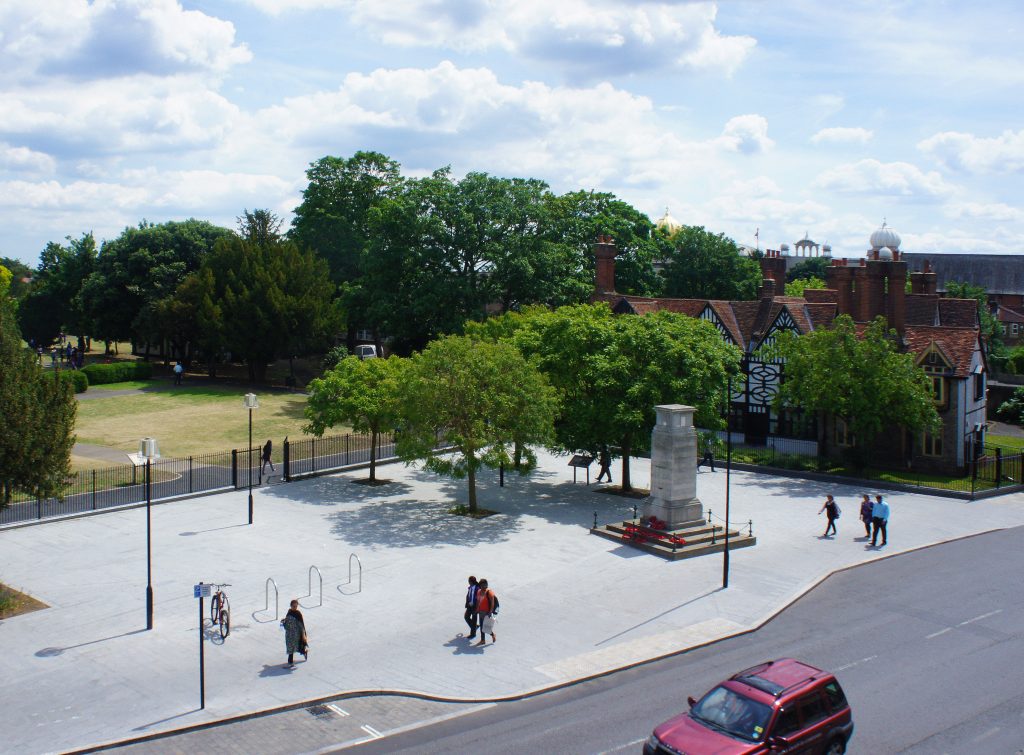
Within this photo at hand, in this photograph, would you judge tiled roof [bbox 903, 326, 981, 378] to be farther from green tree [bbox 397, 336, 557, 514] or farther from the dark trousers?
Result: green tree [bbox 397, 336, 557, 514]

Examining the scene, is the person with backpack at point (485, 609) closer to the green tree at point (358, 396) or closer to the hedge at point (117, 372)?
the green tree at point (358, 396)

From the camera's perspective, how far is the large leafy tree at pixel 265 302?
209ft

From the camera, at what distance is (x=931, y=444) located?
42188 millimetres

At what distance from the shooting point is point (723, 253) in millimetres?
81188

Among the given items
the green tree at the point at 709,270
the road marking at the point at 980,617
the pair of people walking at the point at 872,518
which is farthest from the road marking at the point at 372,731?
the green tree at the point at 709,270

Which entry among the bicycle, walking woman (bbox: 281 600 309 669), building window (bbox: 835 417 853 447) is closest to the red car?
walking woman (bbox: 281 600 309 669)

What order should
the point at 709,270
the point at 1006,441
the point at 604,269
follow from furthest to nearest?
1. the point at 709,270
2. the point at 604,269
3. the point at 1006,441

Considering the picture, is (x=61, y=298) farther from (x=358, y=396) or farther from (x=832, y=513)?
(x=832, y=513)

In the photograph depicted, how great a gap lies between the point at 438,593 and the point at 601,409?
37.9 feet

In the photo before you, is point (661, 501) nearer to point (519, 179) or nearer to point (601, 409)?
point (601, 409)

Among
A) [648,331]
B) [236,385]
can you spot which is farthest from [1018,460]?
[236,385]

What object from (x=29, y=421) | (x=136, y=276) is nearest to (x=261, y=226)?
(x=136, y=276)

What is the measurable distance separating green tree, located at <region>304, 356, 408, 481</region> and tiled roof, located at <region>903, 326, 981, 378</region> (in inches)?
920

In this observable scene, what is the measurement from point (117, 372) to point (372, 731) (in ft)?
183
